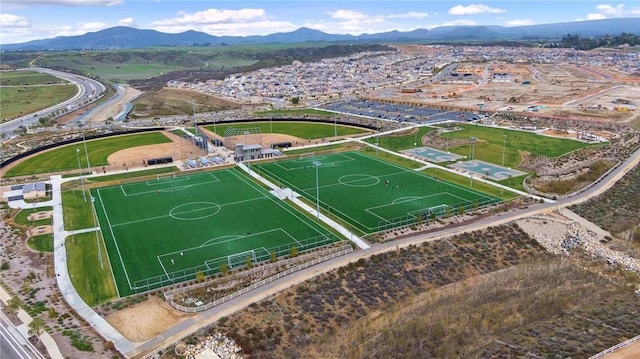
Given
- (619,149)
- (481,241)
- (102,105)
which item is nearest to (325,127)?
(619,149)

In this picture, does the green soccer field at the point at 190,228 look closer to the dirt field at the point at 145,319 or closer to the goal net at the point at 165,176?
the goal net at the point at 165,176

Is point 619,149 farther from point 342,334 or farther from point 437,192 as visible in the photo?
point 342,334

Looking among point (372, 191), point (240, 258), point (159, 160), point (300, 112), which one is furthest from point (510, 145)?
point (159, 160)

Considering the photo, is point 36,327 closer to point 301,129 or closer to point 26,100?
point 301,129

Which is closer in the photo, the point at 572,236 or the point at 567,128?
the point at 572,236

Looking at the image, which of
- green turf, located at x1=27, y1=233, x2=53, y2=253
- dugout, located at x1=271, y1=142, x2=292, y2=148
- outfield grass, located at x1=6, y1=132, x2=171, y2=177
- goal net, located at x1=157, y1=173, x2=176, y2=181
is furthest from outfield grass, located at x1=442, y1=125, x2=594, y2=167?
green turf, located at x1=27, y1=233, x2=53, y2=253
